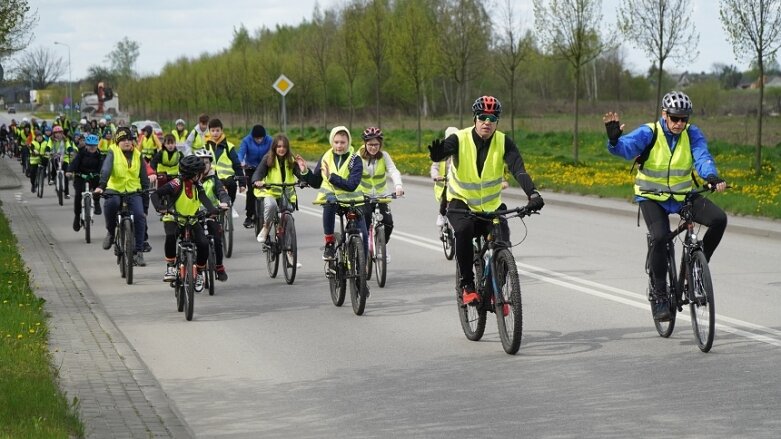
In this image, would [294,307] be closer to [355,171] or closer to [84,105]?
[355,171]

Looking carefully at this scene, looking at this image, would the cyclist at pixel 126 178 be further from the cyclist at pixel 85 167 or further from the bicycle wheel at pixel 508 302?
the bicycle wheel at pixel 508 302

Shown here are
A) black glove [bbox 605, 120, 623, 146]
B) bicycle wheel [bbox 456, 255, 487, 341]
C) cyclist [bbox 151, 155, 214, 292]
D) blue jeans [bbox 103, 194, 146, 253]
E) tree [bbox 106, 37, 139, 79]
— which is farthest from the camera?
tree [bbox 106, 37, 139, 79]

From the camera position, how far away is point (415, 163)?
128 ft

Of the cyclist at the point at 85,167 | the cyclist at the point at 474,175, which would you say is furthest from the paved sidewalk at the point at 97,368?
the cyclist at the point at 85,167

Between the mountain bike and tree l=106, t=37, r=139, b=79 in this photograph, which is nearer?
the mountain bike

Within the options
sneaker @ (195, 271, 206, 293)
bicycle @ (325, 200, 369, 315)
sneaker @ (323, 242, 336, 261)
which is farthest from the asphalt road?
sneaker @ (323, 242, 336, 261)

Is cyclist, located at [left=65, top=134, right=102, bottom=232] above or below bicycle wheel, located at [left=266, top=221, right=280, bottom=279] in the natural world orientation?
above

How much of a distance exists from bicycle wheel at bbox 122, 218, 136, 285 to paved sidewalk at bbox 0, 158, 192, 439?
511 mm

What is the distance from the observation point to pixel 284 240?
1415 centimetres

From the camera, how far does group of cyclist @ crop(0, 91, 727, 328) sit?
9.38 m

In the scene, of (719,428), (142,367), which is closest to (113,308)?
(142,367)

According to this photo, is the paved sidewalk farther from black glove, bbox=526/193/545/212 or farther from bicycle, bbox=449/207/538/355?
black glove, bbox=526/193/545/212

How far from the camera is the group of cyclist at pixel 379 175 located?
938 cm

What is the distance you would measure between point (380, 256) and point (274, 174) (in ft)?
6.22
